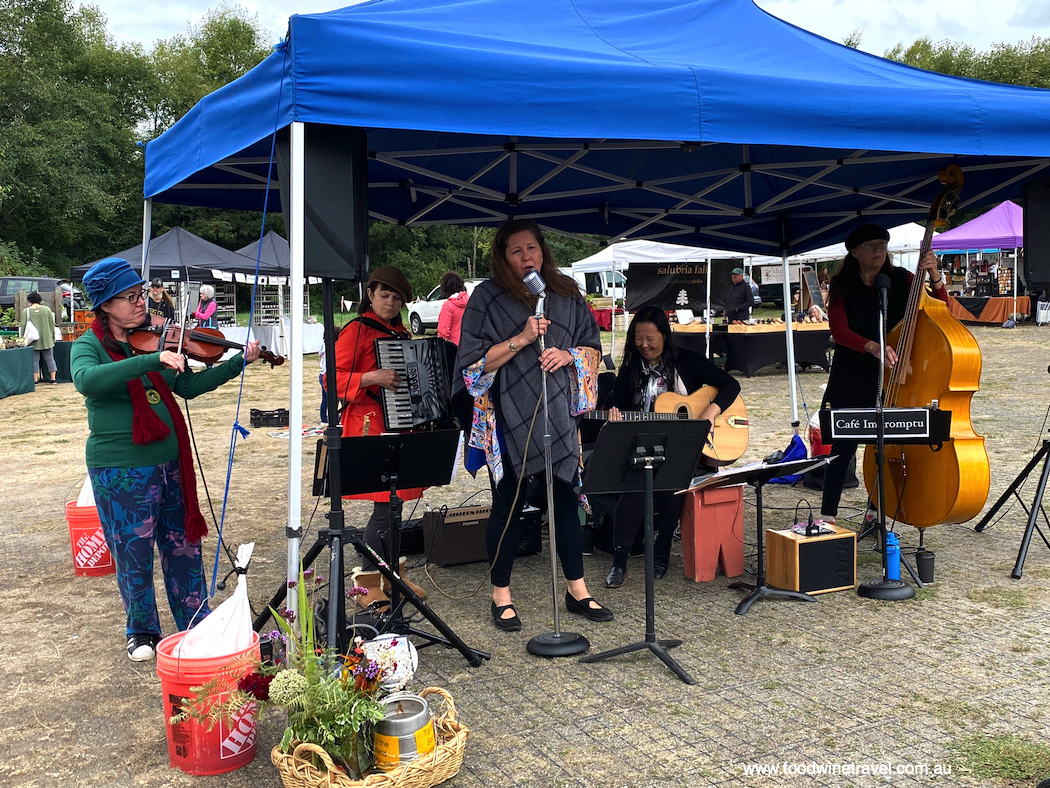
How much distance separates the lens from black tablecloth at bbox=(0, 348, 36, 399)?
560 inches

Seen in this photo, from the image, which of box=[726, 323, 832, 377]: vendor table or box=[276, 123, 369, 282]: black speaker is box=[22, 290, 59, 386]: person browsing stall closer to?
box=[726, 323, 832, 377]: vendor table

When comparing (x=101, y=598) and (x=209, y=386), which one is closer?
(x=209, y=386)

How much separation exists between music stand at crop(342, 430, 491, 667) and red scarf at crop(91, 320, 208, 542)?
0.71 meters

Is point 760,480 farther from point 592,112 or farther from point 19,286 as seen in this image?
point 19,286

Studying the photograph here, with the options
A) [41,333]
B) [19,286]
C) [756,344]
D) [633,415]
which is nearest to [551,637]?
[633,415]

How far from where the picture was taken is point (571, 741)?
3047 millimetres

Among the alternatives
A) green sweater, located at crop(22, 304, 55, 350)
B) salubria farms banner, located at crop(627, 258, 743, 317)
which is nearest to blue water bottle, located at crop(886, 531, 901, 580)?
salubria farms banner, located at crop(627, 258, 743, 317)

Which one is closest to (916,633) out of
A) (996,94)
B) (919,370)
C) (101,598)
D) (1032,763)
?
(1032,763)

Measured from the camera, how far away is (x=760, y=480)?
14.0 ft

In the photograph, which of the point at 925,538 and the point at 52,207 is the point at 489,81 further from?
the point at 52,207

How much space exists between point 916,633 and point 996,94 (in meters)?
2.50

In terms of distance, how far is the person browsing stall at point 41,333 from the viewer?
49.4 ft

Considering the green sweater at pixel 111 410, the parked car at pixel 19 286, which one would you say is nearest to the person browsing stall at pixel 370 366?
the green sweater at pixel 111 410

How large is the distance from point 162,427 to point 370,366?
3.72 ft
